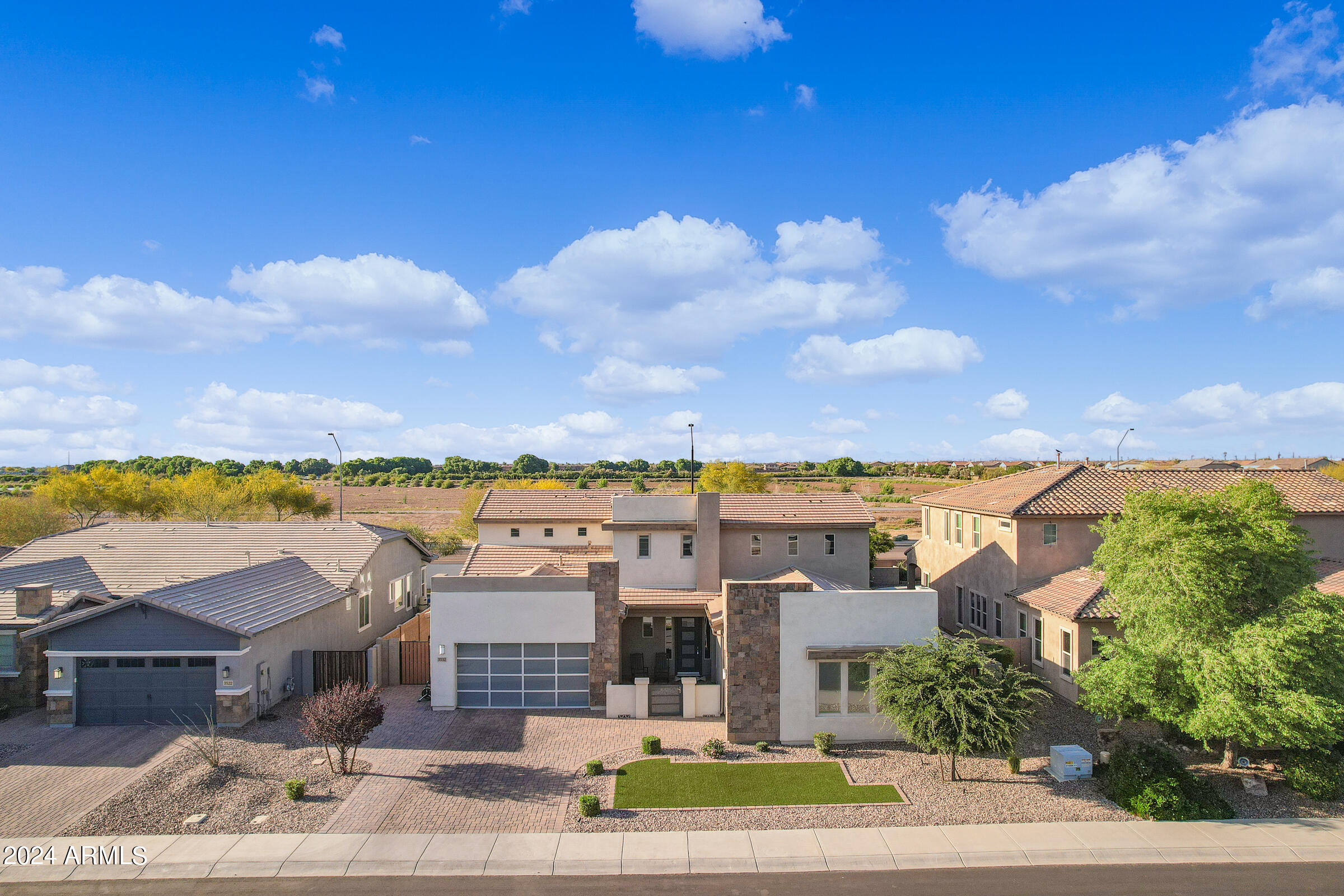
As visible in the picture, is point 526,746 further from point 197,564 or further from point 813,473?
point 813,473

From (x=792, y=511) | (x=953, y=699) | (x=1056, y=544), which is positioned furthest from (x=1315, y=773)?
(x=792, y=511)

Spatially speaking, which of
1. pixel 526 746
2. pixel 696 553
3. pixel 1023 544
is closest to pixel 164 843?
pixel 526 746

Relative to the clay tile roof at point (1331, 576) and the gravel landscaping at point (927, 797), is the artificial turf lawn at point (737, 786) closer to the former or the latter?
the gravel landscaping at point (927, 797)

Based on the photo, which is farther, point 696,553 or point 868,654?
point 696,553

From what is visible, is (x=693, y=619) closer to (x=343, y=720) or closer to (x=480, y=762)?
(x=480, y=762)

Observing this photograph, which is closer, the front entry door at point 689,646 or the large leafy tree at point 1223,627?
the large leafy tree at point 1223,627

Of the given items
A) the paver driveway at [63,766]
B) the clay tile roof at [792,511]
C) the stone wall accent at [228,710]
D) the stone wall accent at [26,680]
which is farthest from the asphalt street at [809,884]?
the clay tile roof at [792,511]
